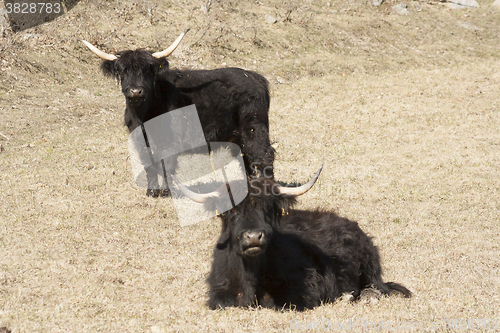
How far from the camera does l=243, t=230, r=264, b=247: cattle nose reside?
452 cm

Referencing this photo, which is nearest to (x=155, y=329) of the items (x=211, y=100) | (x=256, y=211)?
(x=256, y=211)

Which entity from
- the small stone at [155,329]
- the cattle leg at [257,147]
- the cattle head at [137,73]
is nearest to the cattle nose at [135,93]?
the cattle head at [137,73]

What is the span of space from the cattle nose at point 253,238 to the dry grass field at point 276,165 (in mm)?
797

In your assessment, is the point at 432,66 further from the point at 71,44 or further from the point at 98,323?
the point at 98,323

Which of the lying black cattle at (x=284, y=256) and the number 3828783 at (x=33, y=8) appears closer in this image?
the lying black cattle at (x=284, y=256)

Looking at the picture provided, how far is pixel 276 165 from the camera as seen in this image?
11.1 m

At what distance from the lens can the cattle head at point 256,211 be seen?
180 inches

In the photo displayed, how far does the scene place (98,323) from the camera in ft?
15.1

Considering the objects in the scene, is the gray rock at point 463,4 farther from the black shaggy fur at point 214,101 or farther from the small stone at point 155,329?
the small stone at point 155,329

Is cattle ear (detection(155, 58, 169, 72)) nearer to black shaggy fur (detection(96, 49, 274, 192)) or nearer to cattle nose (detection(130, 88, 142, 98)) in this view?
black shaggy fur (detection(96, 49, 274, 192))

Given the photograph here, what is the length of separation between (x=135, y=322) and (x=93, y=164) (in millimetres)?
5932

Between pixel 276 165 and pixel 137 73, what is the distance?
4193 mm

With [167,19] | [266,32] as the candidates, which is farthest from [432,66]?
[167,19]

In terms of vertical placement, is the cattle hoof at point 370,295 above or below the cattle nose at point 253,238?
below
